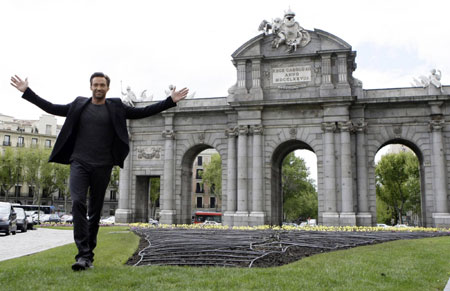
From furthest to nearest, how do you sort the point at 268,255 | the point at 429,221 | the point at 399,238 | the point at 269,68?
the point at 269,68 < the point at 429,221 < the point at 399,238 < the point at 268,255

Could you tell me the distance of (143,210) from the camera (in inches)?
1487

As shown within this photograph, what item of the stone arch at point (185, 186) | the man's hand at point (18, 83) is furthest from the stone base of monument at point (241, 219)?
the man's hand at point (18, 83)

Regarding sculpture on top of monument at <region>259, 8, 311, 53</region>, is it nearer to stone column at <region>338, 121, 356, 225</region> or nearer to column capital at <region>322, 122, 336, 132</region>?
column capital at <region>322, 122, 336, 132</region>

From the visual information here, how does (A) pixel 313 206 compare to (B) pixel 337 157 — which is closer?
(B) pixel 337 157

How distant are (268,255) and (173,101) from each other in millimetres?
5659

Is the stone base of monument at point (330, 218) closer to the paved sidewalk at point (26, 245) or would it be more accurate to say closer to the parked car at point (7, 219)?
the paved sidewalk at point (26, 245)

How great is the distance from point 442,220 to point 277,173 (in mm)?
11965

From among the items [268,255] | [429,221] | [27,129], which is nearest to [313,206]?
[27,129]

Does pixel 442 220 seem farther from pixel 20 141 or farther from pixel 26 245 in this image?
pixel 20 141

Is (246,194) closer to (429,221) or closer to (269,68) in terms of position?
(269,68)

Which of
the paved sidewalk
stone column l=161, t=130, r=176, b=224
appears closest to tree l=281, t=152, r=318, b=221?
stone column l=161, t=130, r=176, b=224

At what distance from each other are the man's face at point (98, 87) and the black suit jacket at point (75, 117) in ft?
0.56

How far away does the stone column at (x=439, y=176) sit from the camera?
99.8 ft

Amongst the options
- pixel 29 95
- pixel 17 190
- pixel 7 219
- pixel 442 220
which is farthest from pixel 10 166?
pixel 29 95
